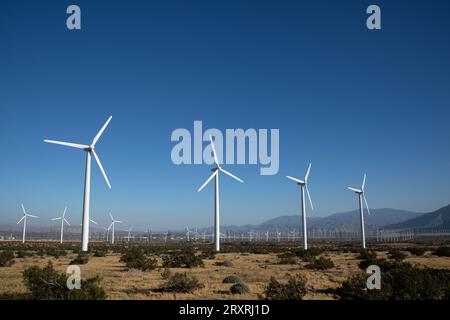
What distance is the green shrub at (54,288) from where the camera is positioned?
15.5 m

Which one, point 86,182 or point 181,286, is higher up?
point 86,182

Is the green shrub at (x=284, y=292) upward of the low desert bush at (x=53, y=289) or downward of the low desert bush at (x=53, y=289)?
downward

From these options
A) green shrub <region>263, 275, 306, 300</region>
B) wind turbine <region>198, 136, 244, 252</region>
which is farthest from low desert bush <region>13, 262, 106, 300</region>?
wind turbine <region>198, 136, 244, 252</region>

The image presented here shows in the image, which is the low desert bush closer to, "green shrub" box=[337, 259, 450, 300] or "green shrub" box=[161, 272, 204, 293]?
"green shrub" box=[161, 272, 204, 293]

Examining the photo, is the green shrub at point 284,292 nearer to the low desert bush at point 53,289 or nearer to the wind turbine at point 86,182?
the low desert bush at point 53,289

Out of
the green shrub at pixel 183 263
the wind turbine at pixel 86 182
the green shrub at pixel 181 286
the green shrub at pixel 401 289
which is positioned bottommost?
the green shrub at pixel 183 263

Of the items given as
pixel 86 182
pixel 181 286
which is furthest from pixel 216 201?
pixel 181 286

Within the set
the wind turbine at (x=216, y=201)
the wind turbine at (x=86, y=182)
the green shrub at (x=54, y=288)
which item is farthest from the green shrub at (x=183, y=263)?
the wind turbine at (x=216, y=201)

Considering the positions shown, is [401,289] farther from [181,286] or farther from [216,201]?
[216,201]

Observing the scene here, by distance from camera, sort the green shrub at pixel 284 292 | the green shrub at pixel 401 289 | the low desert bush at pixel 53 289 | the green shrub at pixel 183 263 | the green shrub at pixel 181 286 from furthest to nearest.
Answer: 1. the green shrub at pixel 183 263
2. the green shrub at pixel 181 286
3. the green shrub at pixel 284 292
4. the green shrub at pixel 401 289
5. the low desert bush at pixel 53 289

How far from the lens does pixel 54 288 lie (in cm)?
1716

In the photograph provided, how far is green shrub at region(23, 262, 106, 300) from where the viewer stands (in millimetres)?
15548

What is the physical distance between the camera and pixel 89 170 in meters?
50.4
